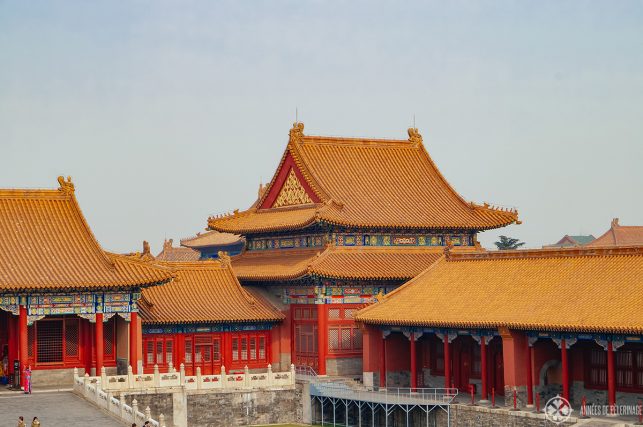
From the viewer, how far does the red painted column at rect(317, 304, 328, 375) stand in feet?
209

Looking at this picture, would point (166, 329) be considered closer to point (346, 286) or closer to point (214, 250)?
point (346, 286)

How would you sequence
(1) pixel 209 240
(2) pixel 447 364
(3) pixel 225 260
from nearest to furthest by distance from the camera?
(2) pixel 447 364, (3) pixel 225 260, (1) pixel 209 240

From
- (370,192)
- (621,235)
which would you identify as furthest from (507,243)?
(370,192)

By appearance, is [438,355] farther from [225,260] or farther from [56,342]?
[56,342]

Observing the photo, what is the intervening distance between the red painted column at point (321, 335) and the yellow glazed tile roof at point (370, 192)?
429cm

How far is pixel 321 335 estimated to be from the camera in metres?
63.8

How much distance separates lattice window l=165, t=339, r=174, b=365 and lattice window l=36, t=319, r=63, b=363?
22.5 feet

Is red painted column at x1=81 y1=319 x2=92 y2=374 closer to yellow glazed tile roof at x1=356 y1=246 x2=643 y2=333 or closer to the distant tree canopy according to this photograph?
yellow glazed tile roof at x1=356 y1=246 x2=643 y2=333

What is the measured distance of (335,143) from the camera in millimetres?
72625

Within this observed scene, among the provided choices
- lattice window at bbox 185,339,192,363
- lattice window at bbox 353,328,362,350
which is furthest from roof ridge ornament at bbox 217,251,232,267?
lattice window at bbox 353,328,362,350

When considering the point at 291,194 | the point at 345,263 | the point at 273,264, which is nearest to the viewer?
the point at 345,263

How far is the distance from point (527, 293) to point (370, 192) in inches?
658

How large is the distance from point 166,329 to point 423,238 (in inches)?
552

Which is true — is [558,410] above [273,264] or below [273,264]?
below
